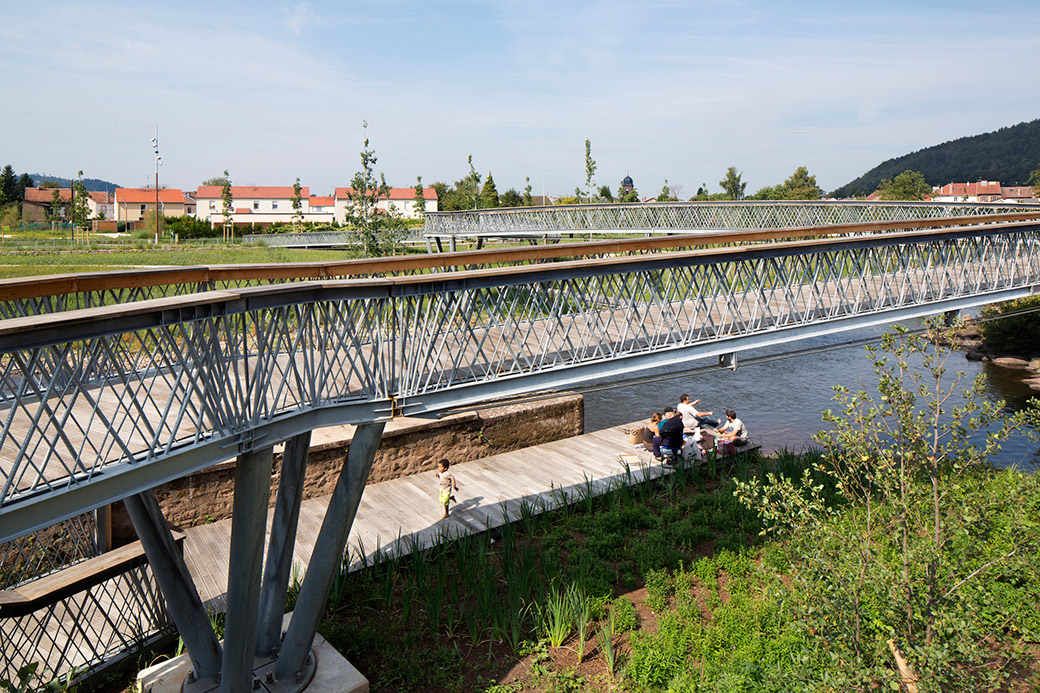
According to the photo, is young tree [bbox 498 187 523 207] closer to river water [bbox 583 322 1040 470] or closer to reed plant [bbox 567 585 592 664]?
river water [bbox 583 322 1040 470]

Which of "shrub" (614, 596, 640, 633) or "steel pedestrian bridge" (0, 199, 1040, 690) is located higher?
"steel pedestrian bridge" (0, 199, 1040, 690)

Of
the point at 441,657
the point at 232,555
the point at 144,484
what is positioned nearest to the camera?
the point at 144,484

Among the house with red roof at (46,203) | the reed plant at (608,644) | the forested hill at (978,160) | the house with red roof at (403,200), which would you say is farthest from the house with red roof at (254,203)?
the forested hill at (978,160)

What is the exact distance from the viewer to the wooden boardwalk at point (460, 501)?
10109mm

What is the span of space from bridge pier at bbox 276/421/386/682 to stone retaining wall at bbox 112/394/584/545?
4.15 meters

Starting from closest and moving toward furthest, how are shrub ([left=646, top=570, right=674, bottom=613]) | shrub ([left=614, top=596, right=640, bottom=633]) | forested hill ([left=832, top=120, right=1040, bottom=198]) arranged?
shrub ([left=614, top=596, right=640, bottom=633]) → shrub ([left=646, top=570, right=674, bottom=613]) → forested hill ([left=832, top=120, right=1040, bottom=198])

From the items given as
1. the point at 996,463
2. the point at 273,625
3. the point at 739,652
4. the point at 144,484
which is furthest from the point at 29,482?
the point at 996,463

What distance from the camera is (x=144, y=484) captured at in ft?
16.8

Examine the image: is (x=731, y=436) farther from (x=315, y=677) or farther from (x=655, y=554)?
(x=315, y=677)

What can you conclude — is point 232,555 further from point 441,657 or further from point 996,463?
point 996,463

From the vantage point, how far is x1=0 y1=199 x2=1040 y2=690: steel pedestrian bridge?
4.84m

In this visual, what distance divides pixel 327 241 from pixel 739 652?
4830cm

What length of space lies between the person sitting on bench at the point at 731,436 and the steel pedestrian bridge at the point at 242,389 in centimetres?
301

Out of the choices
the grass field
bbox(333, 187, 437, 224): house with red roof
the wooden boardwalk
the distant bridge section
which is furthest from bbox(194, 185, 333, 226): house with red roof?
the wooden boardwalk
